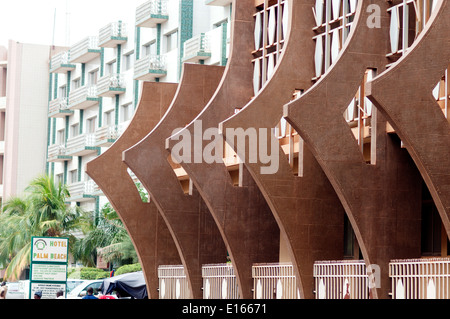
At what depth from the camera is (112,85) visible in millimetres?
51719

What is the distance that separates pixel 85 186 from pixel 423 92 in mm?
40332

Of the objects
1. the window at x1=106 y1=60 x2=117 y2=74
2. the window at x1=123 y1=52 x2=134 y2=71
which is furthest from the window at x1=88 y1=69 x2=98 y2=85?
the window at x1=123 y1=52 x2=134 y2=71

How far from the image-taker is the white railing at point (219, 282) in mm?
25203

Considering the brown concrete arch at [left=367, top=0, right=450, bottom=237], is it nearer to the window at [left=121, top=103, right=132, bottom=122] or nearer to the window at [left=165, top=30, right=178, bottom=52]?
the window at [left=165, top=30, right=178, bottom=52]

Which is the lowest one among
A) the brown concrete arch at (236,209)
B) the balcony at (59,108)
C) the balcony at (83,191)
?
the brown concrete arch at (236,209)

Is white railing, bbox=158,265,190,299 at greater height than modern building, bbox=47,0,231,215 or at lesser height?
lesser

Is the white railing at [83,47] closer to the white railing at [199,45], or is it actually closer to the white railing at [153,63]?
the white railing at [153,63]

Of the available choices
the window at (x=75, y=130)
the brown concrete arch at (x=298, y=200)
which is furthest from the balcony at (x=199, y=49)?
the brown concrete arch at (x=298, y=200)

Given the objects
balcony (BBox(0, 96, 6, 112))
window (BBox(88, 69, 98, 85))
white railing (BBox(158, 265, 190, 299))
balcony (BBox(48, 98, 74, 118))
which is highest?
window (BBox(88, 69, 98, 85))

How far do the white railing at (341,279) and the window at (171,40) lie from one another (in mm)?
28219

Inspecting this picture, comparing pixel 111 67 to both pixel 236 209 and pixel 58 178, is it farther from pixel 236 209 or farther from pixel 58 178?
pixel 236 209

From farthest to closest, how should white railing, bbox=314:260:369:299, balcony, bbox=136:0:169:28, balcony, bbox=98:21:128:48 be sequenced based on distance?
balcony, bbox=98:21:128:48 < balcony, bbox=136:0:169:28 < white railing, bbox=314:260:369:299

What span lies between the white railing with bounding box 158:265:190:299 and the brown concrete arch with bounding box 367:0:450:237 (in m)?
→ 13.4

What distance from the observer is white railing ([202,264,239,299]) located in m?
25.2
